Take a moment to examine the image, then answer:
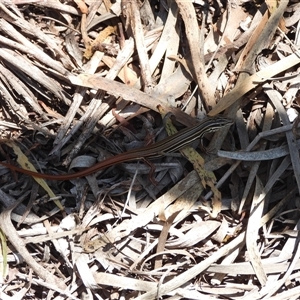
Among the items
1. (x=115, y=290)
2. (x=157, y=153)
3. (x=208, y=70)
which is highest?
(x=208, y=70)

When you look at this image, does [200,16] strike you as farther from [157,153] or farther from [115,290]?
[115,290]

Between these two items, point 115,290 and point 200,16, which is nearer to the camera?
point 115,290

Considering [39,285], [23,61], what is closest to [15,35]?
[23,61]

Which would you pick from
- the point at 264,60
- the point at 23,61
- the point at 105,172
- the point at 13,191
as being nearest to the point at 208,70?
the point at 264,60

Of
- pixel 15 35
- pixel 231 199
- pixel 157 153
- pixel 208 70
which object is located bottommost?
pixel 231 199

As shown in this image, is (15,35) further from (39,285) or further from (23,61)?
(39,285)

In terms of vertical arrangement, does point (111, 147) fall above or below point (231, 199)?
above
